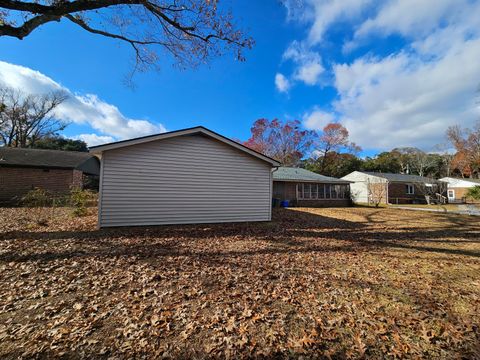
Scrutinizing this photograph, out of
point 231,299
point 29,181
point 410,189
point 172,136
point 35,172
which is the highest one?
point 172,136

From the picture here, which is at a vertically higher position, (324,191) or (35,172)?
(35,172)

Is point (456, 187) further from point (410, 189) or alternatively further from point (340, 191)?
point (340, 191)

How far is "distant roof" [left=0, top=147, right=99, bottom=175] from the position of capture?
678 inches

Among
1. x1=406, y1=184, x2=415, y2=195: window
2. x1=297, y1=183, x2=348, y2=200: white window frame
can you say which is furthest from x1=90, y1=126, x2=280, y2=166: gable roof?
x1=406, y1=184, x2=415, y2=195: window

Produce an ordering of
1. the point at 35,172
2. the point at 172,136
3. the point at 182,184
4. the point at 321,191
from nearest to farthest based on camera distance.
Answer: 1. the point at 172,136
2. the point at 182,184
3. the point at 35,172
4. the point at 321,191

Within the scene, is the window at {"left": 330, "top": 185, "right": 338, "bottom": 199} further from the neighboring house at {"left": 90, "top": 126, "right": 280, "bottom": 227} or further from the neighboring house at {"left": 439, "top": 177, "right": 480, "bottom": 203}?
the neighboring house at {"left": 439, "top": 177, "right": 480, "bottom": 203}

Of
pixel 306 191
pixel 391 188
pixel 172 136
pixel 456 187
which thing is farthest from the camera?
pixel 456 187

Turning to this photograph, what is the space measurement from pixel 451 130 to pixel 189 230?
48.6 metres

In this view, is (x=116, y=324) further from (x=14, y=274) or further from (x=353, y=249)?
(x=353, y=249)

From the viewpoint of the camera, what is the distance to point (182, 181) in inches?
388

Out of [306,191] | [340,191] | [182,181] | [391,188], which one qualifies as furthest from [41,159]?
[391,188]

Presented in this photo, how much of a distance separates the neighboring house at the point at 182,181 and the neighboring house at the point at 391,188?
19.6 metres

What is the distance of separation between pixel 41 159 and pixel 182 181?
16.2 m

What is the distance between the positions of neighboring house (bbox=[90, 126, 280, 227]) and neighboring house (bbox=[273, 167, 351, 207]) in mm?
9613
